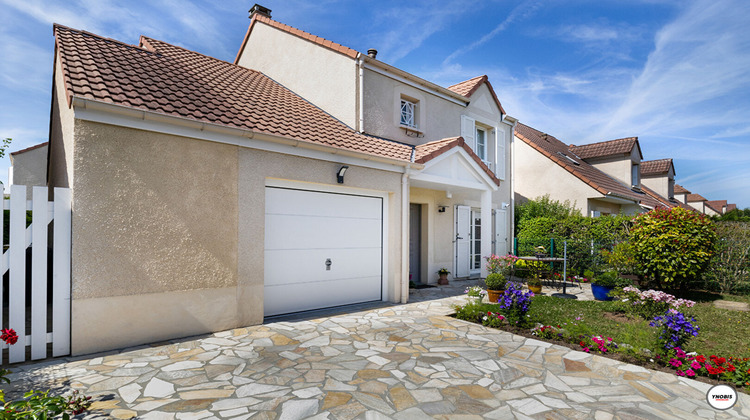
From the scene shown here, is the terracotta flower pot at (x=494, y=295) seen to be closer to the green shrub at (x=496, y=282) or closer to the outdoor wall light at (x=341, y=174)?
the green shrub at (x=496, y=282)

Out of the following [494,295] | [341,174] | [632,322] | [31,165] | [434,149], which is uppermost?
[31,165]

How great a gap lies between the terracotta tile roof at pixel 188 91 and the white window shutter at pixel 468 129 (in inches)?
180

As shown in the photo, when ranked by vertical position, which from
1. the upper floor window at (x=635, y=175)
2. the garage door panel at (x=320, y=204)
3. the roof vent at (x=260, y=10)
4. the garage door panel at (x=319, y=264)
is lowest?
the garage door panel at (x=319, y=264)

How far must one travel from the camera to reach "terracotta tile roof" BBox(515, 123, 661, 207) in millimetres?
15969

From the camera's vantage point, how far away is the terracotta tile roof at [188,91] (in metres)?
5.55

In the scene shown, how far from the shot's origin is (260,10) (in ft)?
42.3

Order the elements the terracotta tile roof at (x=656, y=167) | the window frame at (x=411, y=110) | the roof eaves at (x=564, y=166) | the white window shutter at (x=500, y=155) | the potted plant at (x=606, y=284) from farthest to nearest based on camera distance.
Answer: the terracotta tile roof at (x=656, y=167), the roof eaves at (x=564, y=166), the white window shutter at (x=500, y=155), the window frame at (x=411, y=110), the potted plant at (x=606, y=284)

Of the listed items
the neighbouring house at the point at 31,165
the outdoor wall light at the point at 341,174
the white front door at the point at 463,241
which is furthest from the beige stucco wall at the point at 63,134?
the neighbouring house at the point at 31,165

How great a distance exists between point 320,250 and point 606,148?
1936 cm

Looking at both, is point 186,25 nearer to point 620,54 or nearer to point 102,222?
point 102,222

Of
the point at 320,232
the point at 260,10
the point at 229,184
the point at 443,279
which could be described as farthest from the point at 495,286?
the point at 260,10

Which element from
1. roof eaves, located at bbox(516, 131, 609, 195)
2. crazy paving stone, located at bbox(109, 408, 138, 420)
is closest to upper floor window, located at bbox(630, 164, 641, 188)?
roof eaves, located at bbox(516, 131, 609, 195)

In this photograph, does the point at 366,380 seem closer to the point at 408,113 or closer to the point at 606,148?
the point at 408,113

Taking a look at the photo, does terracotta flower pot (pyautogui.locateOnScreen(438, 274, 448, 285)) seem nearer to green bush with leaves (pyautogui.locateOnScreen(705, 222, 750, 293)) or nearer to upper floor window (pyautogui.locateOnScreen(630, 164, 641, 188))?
green bush with leaves (pyautogui.locateOnScreen(705, 222, 750, 293))
